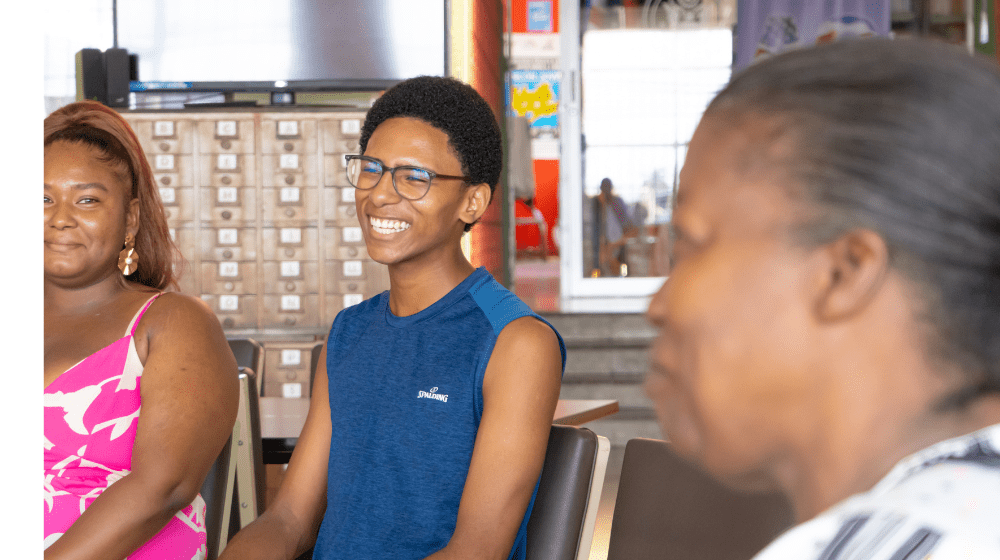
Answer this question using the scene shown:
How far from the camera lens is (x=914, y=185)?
13.9 inches

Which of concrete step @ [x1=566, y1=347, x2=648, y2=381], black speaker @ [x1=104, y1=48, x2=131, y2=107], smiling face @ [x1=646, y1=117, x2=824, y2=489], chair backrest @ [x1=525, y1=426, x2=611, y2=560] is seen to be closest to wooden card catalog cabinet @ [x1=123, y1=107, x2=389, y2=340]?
black speaker @ [x1=104, y1=48, x2=131, y2=107]

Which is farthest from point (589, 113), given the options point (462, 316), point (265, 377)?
point (462, 316)

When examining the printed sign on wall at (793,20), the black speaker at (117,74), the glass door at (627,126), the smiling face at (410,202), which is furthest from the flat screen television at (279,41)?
the smiling face at (410,202)

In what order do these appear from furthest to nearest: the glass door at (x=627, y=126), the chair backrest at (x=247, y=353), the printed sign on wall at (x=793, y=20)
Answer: the glass door at (x=627, y=126) < the printed sign on wall at (x=793, y=20) < the chair backrest at (x=247, y=353)

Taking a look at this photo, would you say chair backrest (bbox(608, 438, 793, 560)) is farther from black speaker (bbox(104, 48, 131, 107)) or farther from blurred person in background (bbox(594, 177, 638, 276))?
blurred person in background (bbox(594, 177, 638, 276))

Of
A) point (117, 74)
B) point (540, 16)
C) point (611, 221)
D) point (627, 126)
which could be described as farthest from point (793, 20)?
point (540, 16)

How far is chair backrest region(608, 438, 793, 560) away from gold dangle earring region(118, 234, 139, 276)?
94 cm

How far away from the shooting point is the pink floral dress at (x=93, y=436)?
132 cm

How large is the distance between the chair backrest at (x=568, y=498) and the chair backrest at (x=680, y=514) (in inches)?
1.8

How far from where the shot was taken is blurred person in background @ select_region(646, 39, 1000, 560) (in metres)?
0.36

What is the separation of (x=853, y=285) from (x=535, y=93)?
12.8m

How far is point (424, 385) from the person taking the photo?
1.29m

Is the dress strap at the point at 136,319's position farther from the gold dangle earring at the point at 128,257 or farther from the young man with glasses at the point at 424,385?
the young man with glasses at the point at 424,385

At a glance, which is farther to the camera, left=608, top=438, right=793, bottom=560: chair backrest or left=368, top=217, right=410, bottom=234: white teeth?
left=368, top=217, right=410, bottom=234: white teeth
